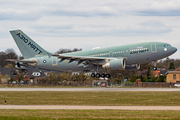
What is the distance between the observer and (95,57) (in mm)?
56094

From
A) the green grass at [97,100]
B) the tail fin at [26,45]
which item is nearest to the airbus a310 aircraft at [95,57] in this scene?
the tail fin at [26,45]

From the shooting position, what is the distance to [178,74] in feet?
313

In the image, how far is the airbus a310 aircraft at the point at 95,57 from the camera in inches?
2090

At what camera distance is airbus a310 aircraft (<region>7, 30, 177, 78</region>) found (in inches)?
2090

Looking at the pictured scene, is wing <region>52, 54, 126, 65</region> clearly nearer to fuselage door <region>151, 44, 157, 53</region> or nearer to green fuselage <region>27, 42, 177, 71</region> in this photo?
green fuselage <region>27, 42, 177, 71</region>

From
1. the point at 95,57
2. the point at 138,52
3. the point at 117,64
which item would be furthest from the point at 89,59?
the point at 138,52

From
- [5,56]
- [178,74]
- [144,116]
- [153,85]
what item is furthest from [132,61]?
[5,56]

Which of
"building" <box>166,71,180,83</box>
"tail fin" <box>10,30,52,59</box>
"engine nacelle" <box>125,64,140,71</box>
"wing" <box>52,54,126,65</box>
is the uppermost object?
"tail fin" <box>10,30,52,59</box>

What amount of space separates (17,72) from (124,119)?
91.1 metres

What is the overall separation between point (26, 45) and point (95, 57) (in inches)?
611

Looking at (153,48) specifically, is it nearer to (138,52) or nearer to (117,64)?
(138,52)

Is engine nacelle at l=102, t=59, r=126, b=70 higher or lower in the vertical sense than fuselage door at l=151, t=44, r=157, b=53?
lower

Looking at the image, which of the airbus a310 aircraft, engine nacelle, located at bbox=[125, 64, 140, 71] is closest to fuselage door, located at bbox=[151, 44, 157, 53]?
the airbus a310 aircraft

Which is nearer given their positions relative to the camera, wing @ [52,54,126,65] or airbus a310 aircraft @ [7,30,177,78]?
airbus a310 aircraft @ [7,30,177,78]
